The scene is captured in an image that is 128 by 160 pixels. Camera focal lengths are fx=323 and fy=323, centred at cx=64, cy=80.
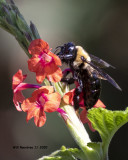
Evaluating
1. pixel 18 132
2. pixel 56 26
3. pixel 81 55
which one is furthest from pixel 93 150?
pixel 56 26

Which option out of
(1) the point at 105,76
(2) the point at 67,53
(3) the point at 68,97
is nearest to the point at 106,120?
(3) the point at 68,97

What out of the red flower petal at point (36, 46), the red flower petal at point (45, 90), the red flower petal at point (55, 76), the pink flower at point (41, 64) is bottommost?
the red flower petal at point (45, 90)

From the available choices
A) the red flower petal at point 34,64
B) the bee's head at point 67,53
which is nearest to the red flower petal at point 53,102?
the red flower petal at point 34,64

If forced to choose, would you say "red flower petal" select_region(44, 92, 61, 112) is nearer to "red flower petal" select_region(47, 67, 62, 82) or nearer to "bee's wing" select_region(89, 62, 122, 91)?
"red flower petal" select_region(47, 67, 62, 82)

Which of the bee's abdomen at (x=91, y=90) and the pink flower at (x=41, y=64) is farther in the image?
the bee's abdomen at (x=91, y=90)

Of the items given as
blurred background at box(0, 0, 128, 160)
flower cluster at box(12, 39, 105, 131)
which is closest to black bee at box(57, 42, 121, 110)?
flower cluster at box(12, 39, 105, 131)

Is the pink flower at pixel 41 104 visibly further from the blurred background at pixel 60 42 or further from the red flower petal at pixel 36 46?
the blurred background at pixel 60 42
